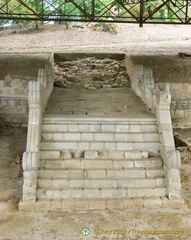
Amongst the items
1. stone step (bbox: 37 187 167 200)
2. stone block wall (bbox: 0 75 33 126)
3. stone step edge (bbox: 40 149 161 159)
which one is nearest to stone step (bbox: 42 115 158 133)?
stone step edge (bbox: 40 149 161 159)

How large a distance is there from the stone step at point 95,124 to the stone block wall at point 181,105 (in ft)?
17.1

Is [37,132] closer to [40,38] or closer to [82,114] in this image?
[82,114]

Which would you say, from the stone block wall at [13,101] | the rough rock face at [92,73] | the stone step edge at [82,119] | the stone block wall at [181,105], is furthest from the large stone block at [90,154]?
the stone block wall at [181,105]

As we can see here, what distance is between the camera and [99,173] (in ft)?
26.6

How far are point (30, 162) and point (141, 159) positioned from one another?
2803 mm

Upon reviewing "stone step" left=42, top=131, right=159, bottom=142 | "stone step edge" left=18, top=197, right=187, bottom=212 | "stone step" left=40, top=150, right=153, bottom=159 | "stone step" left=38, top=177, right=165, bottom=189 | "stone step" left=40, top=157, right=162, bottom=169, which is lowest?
"stone step edge" left=18, top=197, right=187, bottom=212

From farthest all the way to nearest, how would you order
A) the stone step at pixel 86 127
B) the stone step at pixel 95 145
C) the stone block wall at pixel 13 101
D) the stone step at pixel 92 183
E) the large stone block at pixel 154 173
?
the stone block wall at pixel 13 101
the stone step at pixel 86 127
the stone step at pixel 95 145
the large stone block at pixel 154 173
the stone step at pixel 92 183

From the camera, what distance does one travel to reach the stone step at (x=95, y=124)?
8711 millimetres

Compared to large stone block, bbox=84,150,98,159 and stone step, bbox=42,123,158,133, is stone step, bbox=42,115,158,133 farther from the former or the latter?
large stone block, bbox=84,150,98,159

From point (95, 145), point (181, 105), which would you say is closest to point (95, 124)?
point (95, 145)

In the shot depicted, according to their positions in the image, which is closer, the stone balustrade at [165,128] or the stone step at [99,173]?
the stone balustrade at [165,128]

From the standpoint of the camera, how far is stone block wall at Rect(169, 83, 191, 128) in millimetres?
13781

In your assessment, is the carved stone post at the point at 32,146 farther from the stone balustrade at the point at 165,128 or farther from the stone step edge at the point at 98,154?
the stone balustrade at the point at 165,128

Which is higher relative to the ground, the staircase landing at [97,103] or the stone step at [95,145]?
the staircase landing at [97,103]
